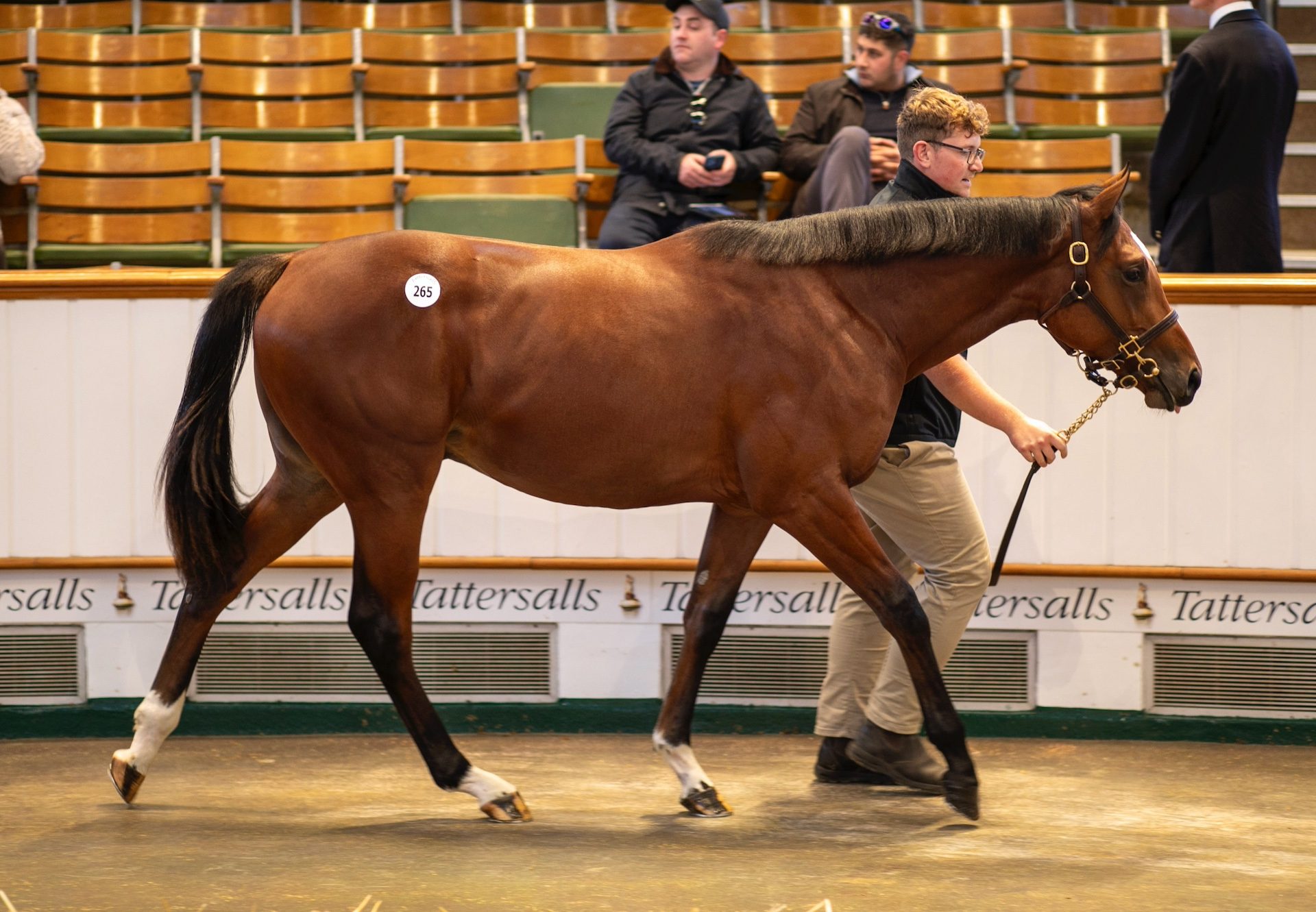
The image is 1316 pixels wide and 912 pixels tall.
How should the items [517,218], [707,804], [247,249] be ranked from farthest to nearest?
[247,249], [517,218], [707,804]

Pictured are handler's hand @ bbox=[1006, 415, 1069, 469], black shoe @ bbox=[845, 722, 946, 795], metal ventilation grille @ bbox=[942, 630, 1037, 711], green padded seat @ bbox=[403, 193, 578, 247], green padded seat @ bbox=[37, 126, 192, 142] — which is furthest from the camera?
green padded seat @ bbox=[37, 126, 192, 142]

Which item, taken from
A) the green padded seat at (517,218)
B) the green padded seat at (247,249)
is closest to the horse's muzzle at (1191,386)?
the green padded seat at (517,218)

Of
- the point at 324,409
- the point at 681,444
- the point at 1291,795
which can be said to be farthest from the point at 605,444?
the point at 1291,795

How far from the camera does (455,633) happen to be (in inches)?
198

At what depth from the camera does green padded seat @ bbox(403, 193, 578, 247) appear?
6820 mm

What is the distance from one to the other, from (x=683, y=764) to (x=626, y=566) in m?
1.05

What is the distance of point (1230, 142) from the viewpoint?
5.43 metres

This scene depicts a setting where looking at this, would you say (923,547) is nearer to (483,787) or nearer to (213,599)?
(483,787)

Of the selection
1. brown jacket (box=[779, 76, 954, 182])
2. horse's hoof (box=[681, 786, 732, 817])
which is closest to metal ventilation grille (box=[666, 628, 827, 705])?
horse's hoof (box=[681, 786, 732, 817])

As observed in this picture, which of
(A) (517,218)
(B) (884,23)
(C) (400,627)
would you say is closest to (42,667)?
(C) (400,627)

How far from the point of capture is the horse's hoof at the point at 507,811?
152 inches

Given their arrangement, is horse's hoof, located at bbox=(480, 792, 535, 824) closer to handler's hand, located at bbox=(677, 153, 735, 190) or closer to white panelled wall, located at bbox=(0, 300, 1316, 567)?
white panelled wall, located at bbox=(0, 300, 1316, 567)

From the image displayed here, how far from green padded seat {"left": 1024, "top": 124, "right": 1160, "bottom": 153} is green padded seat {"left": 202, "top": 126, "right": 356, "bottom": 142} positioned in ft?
12.4

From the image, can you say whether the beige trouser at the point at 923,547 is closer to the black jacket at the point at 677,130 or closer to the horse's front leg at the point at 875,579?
the horse's front leg at the point at 875,579
